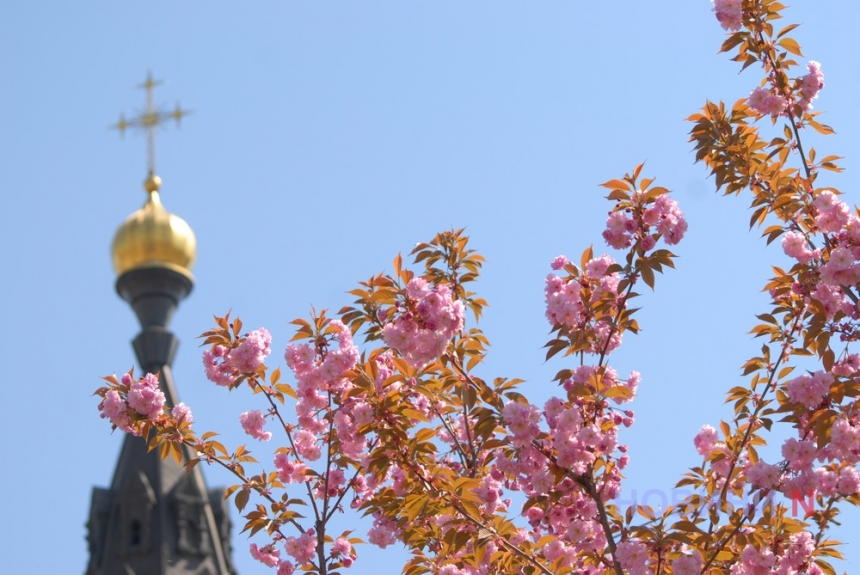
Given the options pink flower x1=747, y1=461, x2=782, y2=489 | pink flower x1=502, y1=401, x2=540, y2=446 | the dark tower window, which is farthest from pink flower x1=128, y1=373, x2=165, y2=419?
the dark tower window

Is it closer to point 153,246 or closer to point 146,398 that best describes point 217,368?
point 146,398

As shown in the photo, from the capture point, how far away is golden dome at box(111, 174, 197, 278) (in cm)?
3225

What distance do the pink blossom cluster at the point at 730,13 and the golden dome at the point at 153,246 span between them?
26075 millimetres

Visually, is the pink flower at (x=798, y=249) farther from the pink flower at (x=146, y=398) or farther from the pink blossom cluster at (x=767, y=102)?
the pink flower at (x=146, y=398)

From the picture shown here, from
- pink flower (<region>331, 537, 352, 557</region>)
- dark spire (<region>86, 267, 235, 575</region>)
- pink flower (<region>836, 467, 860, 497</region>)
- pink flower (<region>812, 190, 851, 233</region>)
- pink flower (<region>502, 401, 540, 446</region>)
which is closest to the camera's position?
pink flower (<region>502, 401, 540, 446</region>)

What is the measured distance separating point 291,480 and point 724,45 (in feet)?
9.81

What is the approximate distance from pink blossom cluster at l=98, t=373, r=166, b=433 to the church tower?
19847mm

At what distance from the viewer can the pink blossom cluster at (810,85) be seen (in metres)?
6.96

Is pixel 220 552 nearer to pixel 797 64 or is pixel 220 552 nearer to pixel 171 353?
pixel 171 353

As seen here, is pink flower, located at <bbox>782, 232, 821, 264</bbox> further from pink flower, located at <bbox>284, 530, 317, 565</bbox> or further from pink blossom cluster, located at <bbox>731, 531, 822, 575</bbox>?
pink flower, located at <bbox>284, 530, 317, 565</bbox>

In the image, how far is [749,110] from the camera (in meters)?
7.04

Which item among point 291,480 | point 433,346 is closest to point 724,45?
point 433,346

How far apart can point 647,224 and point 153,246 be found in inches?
1058

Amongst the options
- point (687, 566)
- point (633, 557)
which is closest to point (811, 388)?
point (687, 566)
